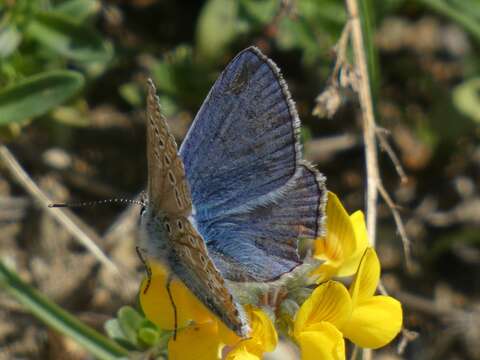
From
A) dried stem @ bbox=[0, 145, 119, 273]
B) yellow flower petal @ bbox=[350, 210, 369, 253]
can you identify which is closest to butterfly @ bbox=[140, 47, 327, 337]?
yellow flower petal @ bbox=[350, 210, 369, 253]

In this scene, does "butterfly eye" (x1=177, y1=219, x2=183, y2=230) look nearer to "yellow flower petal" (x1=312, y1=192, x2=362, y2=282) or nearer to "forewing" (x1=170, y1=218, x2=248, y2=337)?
"forewing" (x1=170, y1=218, x2=248, y2=337)

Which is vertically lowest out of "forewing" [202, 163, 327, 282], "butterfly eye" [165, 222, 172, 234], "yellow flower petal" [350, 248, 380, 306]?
Answer: "yellow flower petal" [350, 248, 380, 306]

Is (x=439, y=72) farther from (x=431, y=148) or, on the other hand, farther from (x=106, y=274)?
(x=106, y=274)

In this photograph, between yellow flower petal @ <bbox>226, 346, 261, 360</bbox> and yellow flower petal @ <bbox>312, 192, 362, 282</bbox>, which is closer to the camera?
yellow flower petal @ <bbox>226, 346, 261, 360</bbox>

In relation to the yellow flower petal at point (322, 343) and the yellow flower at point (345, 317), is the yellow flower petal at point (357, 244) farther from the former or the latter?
the yellow flower petal at point (322, 343)

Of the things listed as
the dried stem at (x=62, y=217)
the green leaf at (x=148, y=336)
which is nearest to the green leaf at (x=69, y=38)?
the dried stem at (x=62, y=217)

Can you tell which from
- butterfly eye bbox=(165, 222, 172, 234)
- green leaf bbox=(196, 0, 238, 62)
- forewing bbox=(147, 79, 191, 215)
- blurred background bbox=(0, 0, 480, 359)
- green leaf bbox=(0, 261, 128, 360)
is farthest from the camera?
green leaf bbox=(196, 0, 238, 62)

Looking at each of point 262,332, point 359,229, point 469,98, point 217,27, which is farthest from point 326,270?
point 469,98

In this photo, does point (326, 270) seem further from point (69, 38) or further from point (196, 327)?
point (69, 38)
